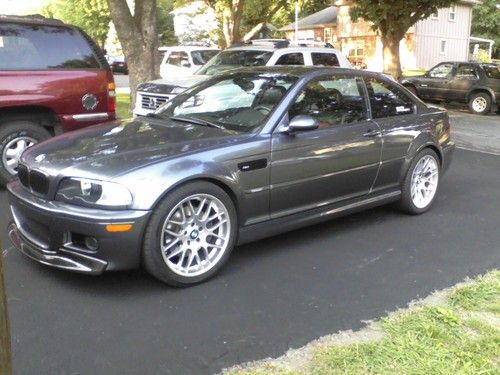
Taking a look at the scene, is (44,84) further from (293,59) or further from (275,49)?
(293,59)

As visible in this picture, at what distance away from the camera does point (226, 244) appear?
423 centimetres

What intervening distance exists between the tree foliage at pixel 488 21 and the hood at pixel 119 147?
5033cm

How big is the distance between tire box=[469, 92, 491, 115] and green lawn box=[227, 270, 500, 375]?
14676 millimetres

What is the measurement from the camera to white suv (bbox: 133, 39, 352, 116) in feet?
32.6

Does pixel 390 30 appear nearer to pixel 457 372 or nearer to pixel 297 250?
pixel 297 250

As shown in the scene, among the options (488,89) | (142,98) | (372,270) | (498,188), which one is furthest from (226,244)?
(488,89)

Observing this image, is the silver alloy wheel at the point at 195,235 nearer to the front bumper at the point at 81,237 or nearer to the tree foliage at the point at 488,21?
the front bumper at the point at 81,237

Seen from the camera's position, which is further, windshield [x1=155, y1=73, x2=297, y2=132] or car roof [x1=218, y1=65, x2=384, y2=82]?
car roof [x1=218, y1=65, x2=384, y2=82]

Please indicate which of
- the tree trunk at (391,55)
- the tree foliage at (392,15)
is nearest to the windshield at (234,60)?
the tree foliage at (392,15)

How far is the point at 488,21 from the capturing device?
164ft

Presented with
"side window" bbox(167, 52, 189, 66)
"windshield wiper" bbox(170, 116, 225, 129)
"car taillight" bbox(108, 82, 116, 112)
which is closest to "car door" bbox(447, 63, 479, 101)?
"side window" bbox(167, 52, 189, 66)

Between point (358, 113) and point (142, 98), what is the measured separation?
5.85 metres

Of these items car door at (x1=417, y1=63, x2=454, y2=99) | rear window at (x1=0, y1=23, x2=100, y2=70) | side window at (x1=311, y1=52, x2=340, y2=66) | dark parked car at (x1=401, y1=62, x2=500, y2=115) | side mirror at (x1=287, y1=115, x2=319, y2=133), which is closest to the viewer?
side mirror at (x1=287, y1=115, x2=319, y2=133)

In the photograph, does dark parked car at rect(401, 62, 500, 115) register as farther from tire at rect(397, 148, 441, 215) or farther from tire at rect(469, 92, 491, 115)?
tire at rect(397, 148, 441, 215)
